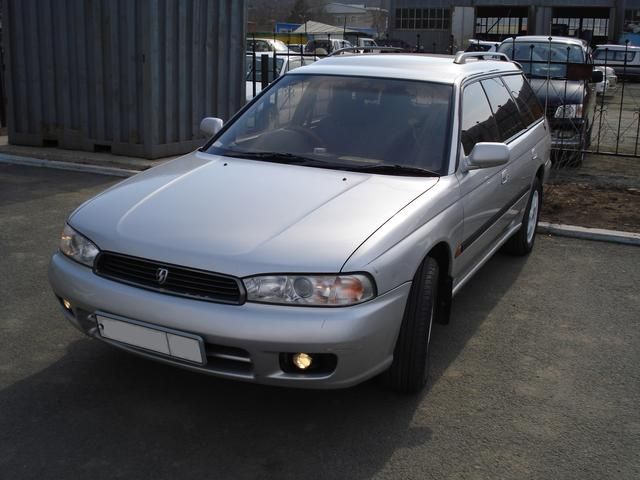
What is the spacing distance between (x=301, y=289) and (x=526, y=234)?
140 inches

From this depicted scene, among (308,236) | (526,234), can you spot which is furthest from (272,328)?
(526,234)

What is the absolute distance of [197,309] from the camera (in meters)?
3.07

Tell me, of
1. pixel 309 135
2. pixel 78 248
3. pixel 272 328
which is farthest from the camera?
pixel 309 135

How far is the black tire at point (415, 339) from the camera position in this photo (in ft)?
11.2

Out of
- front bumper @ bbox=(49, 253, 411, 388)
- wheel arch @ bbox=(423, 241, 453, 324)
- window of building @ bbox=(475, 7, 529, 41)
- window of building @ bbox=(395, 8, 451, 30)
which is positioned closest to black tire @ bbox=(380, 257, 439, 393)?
front bumper @ bbox=(49, 253, 411, 388)

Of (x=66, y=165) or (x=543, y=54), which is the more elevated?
(x=543, y=54)

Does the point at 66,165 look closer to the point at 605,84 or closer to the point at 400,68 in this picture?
the point at 400,68

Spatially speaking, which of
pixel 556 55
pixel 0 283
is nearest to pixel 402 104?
pixel 0 283

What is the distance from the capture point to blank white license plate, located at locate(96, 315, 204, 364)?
10.2ft

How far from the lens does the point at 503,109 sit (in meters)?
5.38

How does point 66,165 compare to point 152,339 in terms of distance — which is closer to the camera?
point 152,339

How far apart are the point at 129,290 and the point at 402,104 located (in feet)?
6.98

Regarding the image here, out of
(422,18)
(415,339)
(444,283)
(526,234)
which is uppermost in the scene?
(422,18)

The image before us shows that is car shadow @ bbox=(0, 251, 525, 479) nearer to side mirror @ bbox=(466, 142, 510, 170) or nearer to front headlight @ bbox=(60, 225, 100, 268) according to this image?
front headlight @ bbox=(60, 225, 100, 268)
